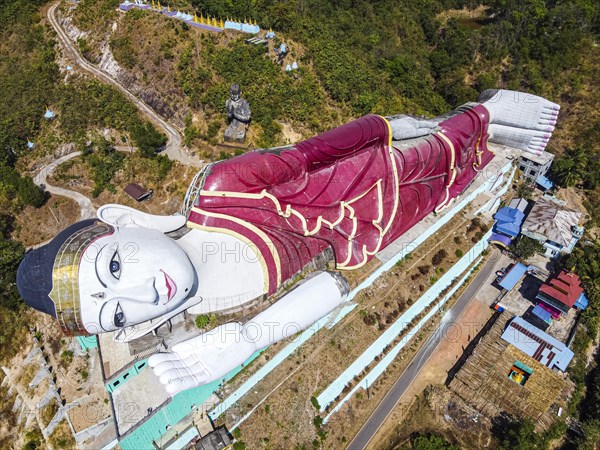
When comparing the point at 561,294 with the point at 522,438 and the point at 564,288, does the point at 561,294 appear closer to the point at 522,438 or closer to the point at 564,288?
the point at 564,288

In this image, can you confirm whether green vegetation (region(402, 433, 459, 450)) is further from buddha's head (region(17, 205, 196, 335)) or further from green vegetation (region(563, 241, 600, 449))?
buddha's head (region(17, 205, 196, 335))

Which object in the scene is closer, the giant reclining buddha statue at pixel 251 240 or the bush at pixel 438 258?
the giant reclining buddha statue at pixel 251 240

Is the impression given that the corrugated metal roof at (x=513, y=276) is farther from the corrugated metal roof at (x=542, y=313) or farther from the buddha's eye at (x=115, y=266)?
the buddha's eye at (x=115, y=266)

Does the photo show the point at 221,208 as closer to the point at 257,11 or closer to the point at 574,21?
the point at 257,11

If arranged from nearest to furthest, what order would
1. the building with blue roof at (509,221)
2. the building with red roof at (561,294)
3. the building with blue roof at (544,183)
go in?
the building with red roof at (561,294), the building with blue roof at (509,221), the building with blue roof at (544,183)

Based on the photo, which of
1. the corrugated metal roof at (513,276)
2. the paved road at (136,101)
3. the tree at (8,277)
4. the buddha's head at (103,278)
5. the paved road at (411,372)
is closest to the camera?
the buddha's head at (103,278)

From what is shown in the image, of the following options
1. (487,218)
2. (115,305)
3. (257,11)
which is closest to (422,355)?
(487,218)

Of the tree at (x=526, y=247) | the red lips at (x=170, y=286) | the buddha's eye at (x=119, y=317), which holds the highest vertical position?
the tree at (x=526, y=247)

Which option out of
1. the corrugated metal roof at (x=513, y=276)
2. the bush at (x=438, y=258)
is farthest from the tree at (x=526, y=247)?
the bush at (x=438, y=258)
